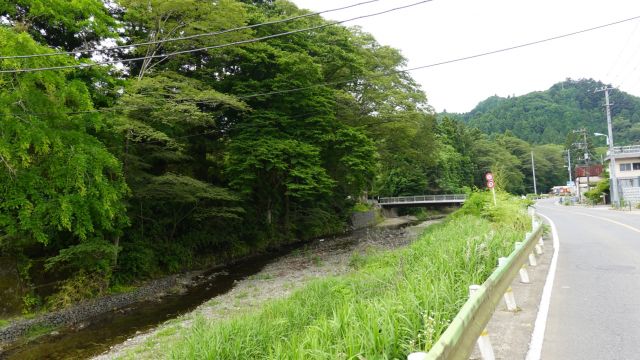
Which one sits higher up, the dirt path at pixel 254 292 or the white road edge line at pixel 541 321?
the white road edge line at pixel 541 321

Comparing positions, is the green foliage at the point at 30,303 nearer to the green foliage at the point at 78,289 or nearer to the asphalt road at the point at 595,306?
the green foliage at the point at 78,289

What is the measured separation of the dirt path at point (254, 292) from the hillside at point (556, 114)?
324ft

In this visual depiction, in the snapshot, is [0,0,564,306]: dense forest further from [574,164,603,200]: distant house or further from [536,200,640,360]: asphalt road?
[574,164,603,200]: distant house

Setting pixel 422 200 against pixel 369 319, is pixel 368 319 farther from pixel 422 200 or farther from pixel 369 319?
pixel 422 200

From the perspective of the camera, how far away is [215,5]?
15883 mm

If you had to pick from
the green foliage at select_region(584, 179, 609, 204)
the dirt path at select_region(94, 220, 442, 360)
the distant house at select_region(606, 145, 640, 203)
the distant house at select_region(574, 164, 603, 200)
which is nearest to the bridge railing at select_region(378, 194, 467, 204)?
the green foliage at select_region(584, 179, 609, 204)

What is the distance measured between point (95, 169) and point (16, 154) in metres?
1.84

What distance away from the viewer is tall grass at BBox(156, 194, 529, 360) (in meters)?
3.27

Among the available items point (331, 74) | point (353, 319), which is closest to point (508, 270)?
point (353, 319)

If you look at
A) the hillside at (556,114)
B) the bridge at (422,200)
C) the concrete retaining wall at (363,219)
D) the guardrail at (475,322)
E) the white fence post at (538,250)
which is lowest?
the concrete retaining wall at (363,219)

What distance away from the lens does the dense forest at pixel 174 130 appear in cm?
1067

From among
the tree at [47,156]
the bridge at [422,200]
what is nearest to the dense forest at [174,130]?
the tree at [47,156]

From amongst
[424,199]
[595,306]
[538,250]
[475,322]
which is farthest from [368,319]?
[424,199]

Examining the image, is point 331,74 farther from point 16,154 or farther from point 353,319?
point 353,319
